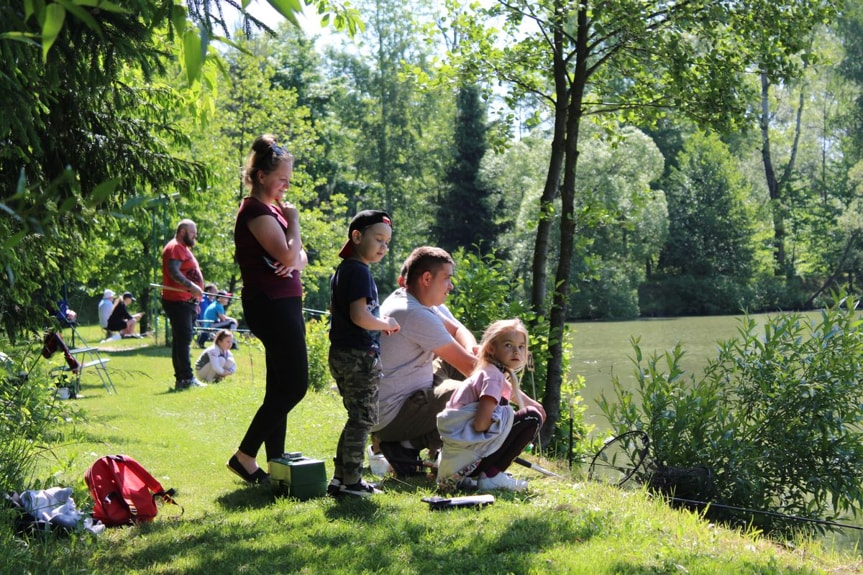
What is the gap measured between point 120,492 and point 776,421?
190 inches

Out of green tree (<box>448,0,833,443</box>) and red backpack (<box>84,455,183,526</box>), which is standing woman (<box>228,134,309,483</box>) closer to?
red backpack (<box>84,455,183,526</box>)

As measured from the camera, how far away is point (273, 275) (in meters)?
4.78

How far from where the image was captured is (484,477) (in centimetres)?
509

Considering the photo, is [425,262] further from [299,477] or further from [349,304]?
[299,477]

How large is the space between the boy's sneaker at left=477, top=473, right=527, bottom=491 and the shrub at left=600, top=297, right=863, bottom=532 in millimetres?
1987

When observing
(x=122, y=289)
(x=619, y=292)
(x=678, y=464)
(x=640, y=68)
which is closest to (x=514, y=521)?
(x=678, y=464)

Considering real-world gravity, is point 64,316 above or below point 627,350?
above

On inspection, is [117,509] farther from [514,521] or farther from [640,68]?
[640,68]

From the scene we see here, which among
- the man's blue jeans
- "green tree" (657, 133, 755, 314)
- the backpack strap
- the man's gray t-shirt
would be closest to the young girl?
the man's gray t-shirt

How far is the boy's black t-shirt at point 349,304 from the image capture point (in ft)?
15.4

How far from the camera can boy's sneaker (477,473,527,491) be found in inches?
200

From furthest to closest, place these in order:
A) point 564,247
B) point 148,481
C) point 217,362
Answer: point 217,362
point 564,247
point 148,481

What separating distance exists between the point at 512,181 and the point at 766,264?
1279 centimetres

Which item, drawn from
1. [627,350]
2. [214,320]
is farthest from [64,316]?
[627,350]
